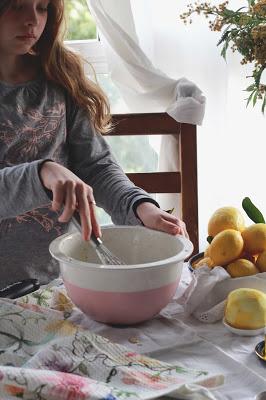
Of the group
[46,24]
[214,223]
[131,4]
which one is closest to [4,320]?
[214,223]

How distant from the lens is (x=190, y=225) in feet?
4.33

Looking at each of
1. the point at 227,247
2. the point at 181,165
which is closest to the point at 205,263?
the point at 227,247

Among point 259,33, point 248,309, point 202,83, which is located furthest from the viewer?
point 202,83

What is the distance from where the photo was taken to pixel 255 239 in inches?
30.0

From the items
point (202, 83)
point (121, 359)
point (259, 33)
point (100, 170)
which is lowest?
point (121, 359)

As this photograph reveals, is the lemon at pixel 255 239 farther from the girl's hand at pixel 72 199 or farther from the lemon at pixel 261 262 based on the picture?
the girl's hand at pixel 72 199

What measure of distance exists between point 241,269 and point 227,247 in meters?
0.04

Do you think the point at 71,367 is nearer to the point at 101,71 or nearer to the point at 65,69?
the point at 65,69

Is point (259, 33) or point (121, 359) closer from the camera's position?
point (121, 359)

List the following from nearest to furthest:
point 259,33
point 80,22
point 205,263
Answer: point 205,263, point 259,33, point 80,22

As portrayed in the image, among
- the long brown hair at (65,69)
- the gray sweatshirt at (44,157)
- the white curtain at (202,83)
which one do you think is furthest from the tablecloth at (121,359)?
the white curtain at (202,83)

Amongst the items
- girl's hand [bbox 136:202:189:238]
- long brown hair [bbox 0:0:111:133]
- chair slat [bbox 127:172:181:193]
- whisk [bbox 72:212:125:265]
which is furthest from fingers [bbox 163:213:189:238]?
chair slat [bbox 127:172:181:193]

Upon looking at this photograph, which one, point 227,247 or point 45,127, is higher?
point 45,127

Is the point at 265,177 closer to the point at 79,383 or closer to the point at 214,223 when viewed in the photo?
the point at 214,223
